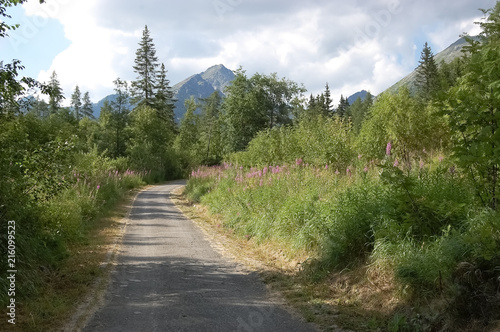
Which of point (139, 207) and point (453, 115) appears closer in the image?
point (453, 115)

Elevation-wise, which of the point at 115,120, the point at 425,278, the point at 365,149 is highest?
the point at 115,120

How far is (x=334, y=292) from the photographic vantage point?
235 inches

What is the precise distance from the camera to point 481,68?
15.8 ft

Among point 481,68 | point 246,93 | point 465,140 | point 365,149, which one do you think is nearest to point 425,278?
point 465,140

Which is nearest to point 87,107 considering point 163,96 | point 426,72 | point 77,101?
point 77,101

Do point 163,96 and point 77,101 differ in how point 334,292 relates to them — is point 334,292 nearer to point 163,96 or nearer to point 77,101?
point 163,96

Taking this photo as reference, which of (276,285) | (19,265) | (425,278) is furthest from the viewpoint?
(276,285)

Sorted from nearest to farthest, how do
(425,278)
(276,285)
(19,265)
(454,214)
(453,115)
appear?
(425,278) → (453,115) → (454,214) → (19,265) → (276,285)

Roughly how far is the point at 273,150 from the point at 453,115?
13495 mm

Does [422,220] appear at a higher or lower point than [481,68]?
lower

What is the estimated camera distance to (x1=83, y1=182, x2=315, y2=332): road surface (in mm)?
4832

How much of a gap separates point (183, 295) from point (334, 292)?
241 cm

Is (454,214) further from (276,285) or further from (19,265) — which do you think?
(19,265)

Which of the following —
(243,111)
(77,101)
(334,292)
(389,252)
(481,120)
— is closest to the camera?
(481,120)
